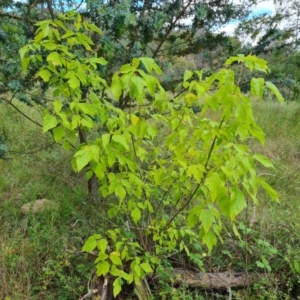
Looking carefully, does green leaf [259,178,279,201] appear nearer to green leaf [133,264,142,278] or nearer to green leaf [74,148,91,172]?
green leaf [74,148,91,172]

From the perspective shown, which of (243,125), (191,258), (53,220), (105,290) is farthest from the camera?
(53,220)

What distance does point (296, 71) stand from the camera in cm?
493

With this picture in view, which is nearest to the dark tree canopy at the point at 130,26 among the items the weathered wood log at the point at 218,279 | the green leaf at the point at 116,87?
the green leaf at the point at 116,87

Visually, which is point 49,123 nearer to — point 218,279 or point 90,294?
point 90,294

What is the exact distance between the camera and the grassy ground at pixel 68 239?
2.08 m

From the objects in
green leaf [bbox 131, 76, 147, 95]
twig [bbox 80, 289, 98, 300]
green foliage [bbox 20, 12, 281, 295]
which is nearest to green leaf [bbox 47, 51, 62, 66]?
green foliage [bbox 20, 12, 281, 295]

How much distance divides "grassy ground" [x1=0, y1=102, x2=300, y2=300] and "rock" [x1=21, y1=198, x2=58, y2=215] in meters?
0.06

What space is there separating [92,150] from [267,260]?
1.67 meters

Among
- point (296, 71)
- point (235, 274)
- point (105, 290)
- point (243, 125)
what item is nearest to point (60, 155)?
point (105, 290)

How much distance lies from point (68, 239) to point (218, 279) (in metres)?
1.10

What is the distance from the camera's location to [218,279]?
2.23 meters

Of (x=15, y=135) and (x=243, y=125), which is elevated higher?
(x=243, y=125)

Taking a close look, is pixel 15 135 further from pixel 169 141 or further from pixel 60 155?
pixel 169 141

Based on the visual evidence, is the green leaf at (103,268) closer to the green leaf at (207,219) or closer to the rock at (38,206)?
the green leaf at (207,219)
